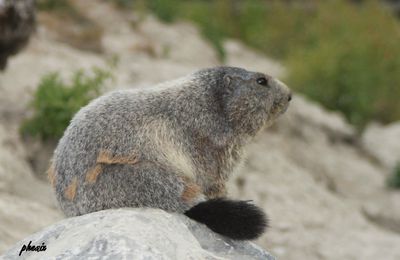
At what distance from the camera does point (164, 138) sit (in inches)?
220

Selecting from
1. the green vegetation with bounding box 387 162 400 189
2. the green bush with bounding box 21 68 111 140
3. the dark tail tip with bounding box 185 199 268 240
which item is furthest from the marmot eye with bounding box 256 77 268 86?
the green vegetation with bounding box 387 162 400 189

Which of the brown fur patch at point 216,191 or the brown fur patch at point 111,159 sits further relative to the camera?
the brown fur patch at point 216,191

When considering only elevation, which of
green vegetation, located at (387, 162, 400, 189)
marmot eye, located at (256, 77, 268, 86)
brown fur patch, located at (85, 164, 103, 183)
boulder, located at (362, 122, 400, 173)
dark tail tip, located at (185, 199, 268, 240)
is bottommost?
brown fur patch, located at (85, 164, 103, 183)

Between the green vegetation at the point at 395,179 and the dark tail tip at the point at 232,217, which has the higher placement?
the green vegetation at the point at 395,179

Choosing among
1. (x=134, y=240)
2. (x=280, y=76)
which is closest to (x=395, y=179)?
(x=280, y=76)

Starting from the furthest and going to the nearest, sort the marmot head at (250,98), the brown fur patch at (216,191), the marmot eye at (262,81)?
the marmot eye at (262,81) < the marmot head at (250,98) < the brown fur patch at (216,191)

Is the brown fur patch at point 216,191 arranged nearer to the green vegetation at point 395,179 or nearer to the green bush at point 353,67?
the green vegetation at point 395,179

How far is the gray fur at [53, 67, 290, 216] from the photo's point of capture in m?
5.36

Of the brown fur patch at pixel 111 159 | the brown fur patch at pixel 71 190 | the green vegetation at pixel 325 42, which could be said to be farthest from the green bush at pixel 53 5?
the brown fur patch at pixel 111 159

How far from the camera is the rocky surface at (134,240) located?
468cm

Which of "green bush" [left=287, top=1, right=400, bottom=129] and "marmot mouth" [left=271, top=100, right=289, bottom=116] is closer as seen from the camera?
"marmot mouth" [left=271, top=100, right=289, bottom=116]

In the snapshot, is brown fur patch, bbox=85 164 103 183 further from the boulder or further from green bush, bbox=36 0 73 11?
green bush, bbox=36 0 73 11

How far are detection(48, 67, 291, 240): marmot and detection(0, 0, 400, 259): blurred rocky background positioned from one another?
56 cm

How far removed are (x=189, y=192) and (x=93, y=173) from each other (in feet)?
2.00
